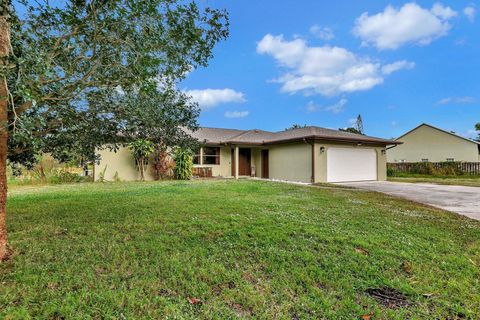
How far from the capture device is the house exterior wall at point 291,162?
15.2 m

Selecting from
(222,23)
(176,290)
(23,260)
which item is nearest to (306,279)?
(176,290)

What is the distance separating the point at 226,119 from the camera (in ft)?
86.3

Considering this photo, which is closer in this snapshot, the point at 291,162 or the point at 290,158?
the point at 291,162

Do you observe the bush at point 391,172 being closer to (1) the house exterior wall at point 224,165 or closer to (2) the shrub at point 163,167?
(1) the house exterior wall at point 224,165

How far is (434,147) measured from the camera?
2675 cm

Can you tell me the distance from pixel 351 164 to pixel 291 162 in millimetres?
3594

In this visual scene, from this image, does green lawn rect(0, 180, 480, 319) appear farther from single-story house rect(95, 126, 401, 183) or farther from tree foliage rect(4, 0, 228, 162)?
single-story house rect(95, 126, 401, 183)

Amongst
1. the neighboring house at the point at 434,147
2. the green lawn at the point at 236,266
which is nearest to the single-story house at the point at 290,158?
the green lawn at the point at 236,266

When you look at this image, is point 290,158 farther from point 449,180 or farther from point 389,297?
point 389,297

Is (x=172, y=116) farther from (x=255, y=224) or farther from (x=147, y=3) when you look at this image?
(x=255, y=224)

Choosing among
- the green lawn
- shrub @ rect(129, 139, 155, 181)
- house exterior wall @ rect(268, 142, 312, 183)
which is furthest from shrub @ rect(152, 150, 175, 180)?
the green lawn

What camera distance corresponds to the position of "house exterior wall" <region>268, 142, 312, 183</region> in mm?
15195

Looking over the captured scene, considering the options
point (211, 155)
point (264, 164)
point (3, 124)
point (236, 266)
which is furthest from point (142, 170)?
point (236, 266)

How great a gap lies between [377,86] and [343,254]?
78.2 feet
